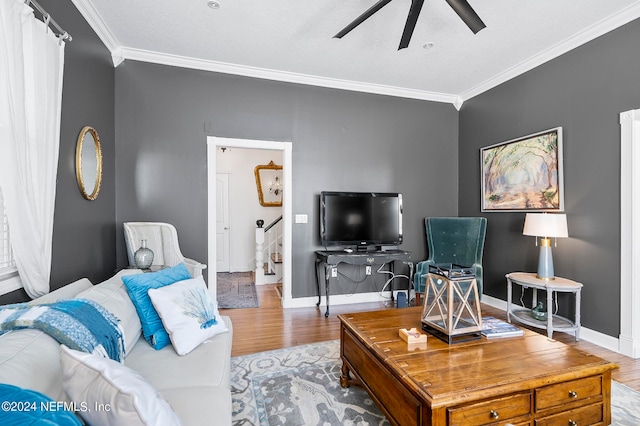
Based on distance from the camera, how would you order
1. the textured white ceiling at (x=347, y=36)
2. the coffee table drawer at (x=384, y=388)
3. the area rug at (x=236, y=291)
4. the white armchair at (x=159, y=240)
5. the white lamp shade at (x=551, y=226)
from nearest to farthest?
the coffee table drawer at (x=384, y=388)
the textured white ceiling at (x=347, y=36)
the white lamp shade at (x=551, y=226)
the white armchair at (x=159, y=240)
the area rug at (x=236, y=291)

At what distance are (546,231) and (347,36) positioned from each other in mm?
2731

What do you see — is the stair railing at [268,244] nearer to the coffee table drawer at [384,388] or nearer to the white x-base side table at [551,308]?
the coffee table drawer at [384,388]

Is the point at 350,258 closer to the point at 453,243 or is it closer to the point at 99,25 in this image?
the point at 453,243

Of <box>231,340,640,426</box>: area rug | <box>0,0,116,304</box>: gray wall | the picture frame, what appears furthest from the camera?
the picture frame

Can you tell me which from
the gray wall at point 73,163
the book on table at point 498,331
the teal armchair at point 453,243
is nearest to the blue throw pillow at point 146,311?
the gray wall at point 73,163

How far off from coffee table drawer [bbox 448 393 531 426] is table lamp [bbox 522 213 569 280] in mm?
2078

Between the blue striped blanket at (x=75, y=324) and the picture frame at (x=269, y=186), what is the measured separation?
17.2ft

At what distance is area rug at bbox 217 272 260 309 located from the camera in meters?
4.21

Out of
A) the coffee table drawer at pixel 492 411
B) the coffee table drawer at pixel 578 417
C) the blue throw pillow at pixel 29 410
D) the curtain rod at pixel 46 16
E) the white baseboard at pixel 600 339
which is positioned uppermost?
the curtain rod at pixel 46 16

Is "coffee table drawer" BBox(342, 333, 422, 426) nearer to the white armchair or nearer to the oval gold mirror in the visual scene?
the white armchair

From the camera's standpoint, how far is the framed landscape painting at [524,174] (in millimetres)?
3312

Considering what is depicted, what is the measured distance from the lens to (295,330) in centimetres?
328

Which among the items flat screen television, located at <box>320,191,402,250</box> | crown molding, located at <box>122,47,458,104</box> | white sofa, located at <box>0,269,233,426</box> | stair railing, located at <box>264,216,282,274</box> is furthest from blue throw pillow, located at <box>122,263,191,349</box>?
stair railing, located at <box>264,216,282,274</box>

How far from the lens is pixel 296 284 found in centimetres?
409
